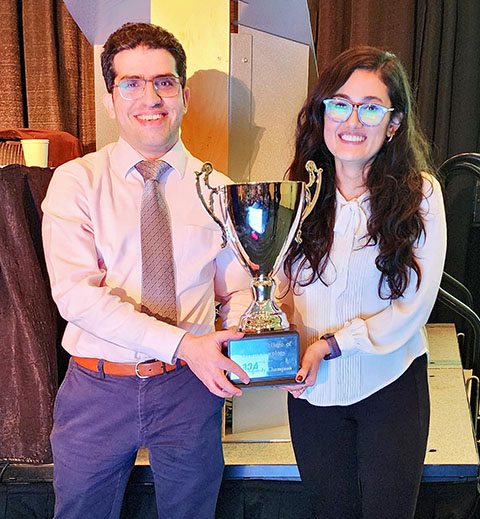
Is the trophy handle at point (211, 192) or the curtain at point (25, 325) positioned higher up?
the trophy handle at point (211, 192)

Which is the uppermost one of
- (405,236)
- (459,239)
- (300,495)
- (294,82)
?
(294,82)

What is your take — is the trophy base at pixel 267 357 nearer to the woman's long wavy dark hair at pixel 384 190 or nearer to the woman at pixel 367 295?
the woman at pixel 367 295

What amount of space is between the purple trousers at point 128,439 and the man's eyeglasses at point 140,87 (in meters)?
0.58

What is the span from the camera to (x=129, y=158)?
1285 mm

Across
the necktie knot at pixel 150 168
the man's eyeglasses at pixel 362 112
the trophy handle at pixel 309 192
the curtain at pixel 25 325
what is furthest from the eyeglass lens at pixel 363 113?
the curtain at pixel 25 325

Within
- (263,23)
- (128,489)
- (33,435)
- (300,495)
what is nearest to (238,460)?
(300,495)

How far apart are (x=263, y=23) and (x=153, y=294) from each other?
0.83 m

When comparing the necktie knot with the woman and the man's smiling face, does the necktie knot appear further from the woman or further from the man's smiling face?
the woman

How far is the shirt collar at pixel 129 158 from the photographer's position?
128 cm

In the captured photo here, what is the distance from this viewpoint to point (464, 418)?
1967mm

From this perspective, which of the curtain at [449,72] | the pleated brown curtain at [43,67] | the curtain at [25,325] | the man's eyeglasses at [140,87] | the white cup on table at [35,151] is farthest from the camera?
the pleated brown curtain at [43,67]

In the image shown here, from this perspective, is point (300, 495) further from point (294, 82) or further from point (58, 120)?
point (58, 120)

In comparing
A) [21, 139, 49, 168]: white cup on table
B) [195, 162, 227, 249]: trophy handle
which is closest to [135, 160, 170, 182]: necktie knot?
[195, 162, 227, 249]: trophy handle

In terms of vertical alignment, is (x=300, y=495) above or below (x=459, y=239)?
below
